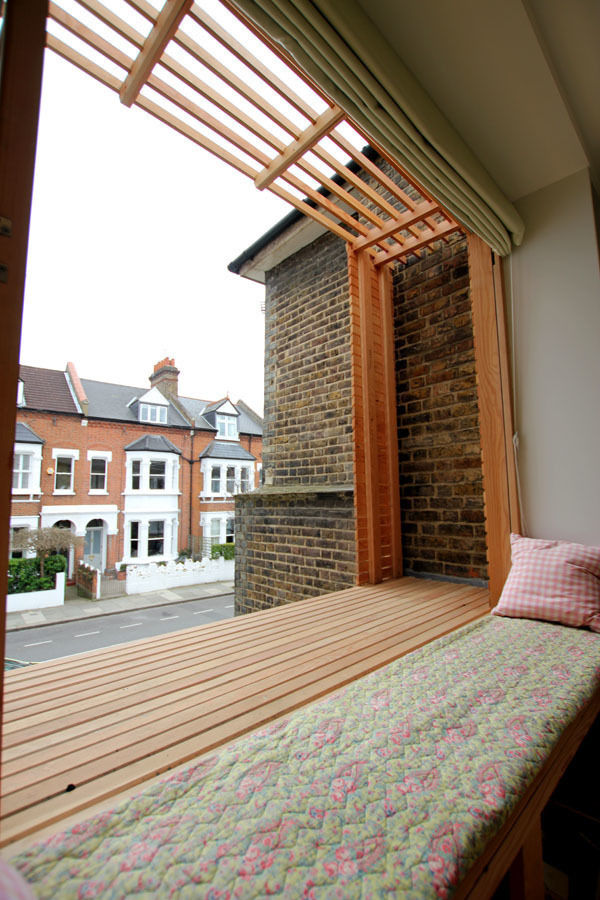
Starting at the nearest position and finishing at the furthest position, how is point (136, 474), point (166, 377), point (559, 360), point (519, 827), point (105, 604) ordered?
point (519, 827) < point (559, 360) < point (105, 604) < point (136, 474) < point (166, 377)

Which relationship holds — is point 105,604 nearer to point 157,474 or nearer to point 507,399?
point 157,474

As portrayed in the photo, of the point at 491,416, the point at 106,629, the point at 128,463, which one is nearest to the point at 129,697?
the point at 491,416

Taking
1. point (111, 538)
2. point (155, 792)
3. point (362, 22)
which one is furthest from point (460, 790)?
point (111, 538)

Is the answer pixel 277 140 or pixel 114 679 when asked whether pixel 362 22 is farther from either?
pixel 114 679

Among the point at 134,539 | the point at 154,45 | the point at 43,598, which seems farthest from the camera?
the point at 134,539

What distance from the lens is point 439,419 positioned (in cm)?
279

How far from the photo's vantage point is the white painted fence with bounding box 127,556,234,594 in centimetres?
725

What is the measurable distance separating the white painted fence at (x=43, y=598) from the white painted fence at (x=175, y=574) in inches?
58.3

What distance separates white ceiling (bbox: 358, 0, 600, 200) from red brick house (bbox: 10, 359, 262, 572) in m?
3.22

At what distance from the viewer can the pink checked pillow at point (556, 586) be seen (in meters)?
1.62

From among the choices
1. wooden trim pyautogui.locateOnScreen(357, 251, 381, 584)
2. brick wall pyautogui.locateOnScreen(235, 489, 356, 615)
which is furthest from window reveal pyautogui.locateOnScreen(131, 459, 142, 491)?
wooden trim pyautogui.locateOnScreen(357, 251, 381, 584)

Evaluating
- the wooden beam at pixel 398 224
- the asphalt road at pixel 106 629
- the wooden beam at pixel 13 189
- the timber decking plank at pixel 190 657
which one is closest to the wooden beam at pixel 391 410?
the wooden beam at pixel 398 224

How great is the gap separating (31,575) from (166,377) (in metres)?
5.87

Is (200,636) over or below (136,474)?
below
